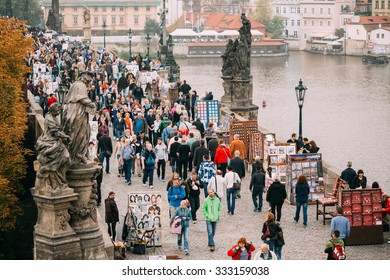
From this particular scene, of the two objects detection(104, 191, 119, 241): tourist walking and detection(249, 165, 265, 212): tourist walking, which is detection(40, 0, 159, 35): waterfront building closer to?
detection(249, 165, 265, 212): tourist walking

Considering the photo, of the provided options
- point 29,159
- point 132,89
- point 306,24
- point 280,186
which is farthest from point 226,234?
point 306,24

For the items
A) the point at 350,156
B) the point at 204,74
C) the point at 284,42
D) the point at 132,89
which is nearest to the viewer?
the point at 132,89

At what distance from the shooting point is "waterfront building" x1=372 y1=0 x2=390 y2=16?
394ft

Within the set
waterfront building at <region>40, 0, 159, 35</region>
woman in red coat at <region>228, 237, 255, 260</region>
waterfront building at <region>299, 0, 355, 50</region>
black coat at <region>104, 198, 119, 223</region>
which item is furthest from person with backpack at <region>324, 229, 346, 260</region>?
waterfront building at <region>40, 0, 159, 35</region>

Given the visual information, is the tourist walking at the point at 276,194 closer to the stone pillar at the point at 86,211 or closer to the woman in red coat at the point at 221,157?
the woman in red coat at the point at 221,157

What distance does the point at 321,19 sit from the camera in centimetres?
12875

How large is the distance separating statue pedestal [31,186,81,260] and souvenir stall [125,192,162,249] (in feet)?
7.95

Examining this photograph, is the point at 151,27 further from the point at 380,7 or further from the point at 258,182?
the point at 258,182

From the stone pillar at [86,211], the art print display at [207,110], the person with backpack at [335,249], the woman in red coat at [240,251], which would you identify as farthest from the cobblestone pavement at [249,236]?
the art print display at [207,110]

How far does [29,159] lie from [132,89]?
7782mm

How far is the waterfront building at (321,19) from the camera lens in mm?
125000

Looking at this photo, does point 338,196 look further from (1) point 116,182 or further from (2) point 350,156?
(2) point 350,156

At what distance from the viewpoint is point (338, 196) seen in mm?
15523

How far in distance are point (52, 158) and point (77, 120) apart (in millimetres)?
604
